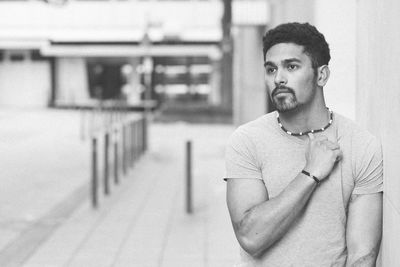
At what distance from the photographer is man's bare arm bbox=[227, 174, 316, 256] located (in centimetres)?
249

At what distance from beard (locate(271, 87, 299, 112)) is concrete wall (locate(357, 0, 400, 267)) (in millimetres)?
354

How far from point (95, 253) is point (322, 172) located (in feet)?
16.2

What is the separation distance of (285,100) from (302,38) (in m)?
0.21

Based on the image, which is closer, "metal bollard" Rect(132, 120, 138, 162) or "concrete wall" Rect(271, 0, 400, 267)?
"concrete wall" Rect(271, 0, 400, 267)

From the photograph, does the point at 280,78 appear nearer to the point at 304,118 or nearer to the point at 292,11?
the point at 304,118

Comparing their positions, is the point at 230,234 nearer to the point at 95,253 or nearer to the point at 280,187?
the point at 95,253

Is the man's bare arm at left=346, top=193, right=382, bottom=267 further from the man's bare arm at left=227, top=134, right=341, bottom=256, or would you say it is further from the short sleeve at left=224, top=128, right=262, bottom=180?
the short sleeve at left=224, top=128, right=262, bottom=180

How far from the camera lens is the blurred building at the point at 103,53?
4359 centimetres

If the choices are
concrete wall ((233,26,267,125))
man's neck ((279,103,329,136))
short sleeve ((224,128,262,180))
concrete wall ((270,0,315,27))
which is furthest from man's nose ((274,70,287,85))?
concrete wall ((233,26,267,125))

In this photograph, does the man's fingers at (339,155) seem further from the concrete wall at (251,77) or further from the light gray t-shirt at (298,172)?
the concrete wall at (251,77)

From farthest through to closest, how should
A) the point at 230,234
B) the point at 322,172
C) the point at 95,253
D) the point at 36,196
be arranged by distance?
the point at 36,196, the point at 230,234, the point at 95,253, the point at 322,172

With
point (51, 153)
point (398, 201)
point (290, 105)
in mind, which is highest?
point (290, 105)

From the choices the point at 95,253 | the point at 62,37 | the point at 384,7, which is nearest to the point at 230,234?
the point at 95,253

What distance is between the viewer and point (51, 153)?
1775cm
